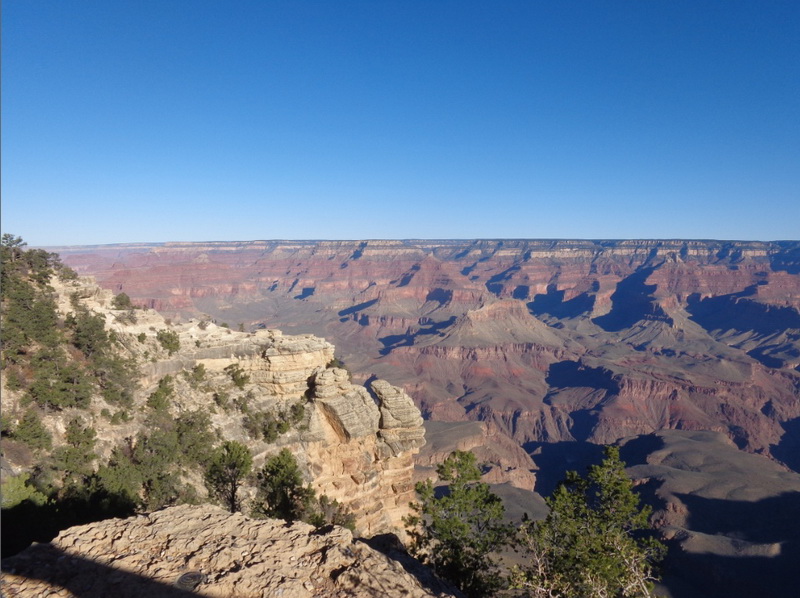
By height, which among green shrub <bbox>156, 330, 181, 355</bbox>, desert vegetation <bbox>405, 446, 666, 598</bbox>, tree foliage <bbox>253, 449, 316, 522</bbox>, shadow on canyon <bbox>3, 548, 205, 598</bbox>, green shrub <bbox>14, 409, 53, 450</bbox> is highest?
green shrub <bbox>156, 330, 181, 355</bbox>

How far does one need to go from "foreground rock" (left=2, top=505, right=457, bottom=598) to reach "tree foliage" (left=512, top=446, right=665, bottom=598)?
13.6 ft

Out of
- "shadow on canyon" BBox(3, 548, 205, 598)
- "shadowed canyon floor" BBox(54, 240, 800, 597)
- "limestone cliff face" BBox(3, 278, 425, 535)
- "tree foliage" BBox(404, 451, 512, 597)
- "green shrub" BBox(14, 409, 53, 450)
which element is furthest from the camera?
"shadowed canyon floor" BBox(54, 240, 800, 597)

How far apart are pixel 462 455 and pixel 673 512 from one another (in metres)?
53.9

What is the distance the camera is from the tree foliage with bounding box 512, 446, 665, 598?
1212 centimetres

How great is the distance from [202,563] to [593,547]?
11029 mm

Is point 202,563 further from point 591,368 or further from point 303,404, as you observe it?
point 591,368

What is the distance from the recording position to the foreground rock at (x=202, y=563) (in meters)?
9.46

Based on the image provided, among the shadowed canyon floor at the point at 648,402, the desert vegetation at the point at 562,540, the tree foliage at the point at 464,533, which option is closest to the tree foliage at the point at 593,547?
the desert vegetation at the point at 562,540

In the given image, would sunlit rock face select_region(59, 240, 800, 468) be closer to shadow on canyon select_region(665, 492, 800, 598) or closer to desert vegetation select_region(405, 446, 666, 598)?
shadow on canyon select_region(665, 492, 800, 598)

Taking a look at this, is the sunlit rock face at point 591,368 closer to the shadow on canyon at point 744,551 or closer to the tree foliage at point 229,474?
the shadow on canyon at point 744,551

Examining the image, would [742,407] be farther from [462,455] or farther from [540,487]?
[462,455]

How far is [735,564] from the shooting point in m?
43.0

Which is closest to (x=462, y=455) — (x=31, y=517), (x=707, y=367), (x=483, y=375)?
(x=31, y=517)

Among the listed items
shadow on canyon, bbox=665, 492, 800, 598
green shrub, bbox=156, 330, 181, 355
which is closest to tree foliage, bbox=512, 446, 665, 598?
green shrub, bbox=156, 330, 181, 355
